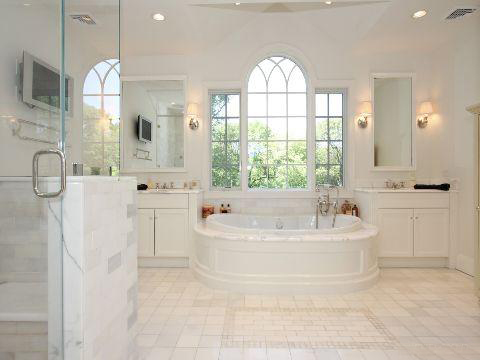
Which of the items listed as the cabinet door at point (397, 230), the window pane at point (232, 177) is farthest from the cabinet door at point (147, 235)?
the cabinet door at point (397, 230)

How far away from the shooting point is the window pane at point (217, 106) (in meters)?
4.36

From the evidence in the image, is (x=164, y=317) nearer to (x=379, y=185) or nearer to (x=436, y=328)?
(x=436, y=328)

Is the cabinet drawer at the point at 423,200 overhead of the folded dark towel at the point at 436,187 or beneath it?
beneath

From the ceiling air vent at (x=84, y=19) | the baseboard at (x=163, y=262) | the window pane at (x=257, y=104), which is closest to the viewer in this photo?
the ceiling air vent at (x=84, y=19)

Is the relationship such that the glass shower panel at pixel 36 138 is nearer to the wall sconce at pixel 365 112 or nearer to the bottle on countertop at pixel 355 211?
the bottle on countertop at pixel 355 211

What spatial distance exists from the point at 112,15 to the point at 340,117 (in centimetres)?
331

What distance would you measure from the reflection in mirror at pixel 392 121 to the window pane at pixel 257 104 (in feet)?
4.74

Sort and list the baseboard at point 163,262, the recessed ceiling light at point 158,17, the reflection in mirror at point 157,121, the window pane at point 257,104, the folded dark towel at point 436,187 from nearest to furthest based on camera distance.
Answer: the recessed ceiling light at point 158,17 < the folded dark towel at point 436,187 < the baseboard at point 163,262 < the reflection in mirror at point 157,121 < the window pane at point 257,104

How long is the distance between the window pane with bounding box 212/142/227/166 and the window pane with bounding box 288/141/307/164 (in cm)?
89

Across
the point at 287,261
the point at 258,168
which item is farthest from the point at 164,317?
the point at 258,168

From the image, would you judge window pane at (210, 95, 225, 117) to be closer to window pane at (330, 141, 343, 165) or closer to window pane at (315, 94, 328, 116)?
window pane at (315, 94, 328, 116)

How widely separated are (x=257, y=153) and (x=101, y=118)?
2931mm

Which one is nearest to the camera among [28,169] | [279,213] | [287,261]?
[28,169]

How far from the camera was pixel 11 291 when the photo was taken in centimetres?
131
